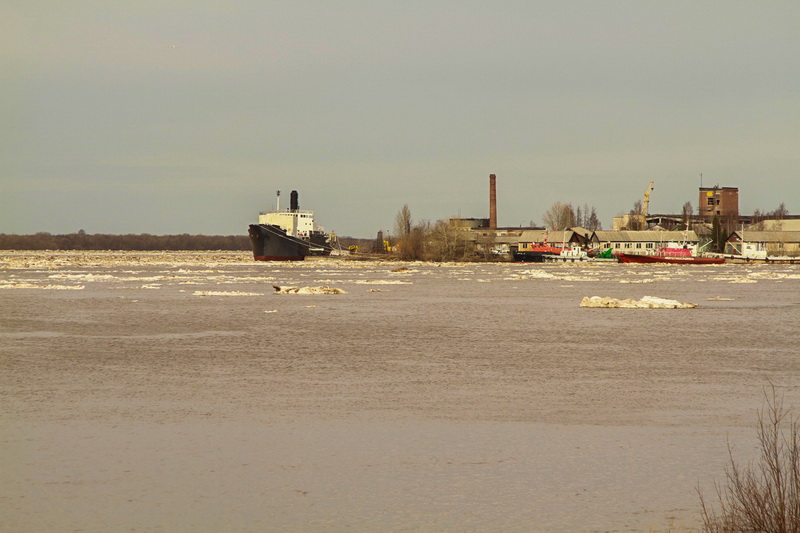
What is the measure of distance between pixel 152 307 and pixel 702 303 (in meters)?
20.3

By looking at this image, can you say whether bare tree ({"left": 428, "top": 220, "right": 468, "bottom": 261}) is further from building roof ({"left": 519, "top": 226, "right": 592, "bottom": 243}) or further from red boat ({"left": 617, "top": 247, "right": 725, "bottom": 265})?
building roof ({"left": 519, "top": 226, "right": 592, "bottom": 243})

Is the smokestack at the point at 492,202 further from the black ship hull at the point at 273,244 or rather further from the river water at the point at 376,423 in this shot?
the river water at the point at 376,423

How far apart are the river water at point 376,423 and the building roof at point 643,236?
113231 mm

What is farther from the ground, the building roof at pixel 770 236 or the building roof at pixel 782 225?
the building roof at pixel 782 225

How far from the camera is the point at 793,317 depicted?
29.4 m

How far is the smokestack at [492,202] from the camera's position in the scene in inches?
5743

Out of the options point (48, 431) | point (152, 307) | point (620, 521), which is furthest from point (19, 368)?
point (152, 307)

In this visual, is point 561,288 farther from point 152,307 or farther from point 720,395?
point 720,395

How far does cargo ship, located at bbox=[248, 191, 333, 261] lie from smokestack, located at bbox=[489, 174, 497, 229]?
2510 centimetres

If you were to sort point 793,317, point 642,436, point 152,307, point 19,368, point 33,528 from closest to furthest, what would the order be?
point 33,528 → point 642,436 → point 19,368 → point 793,317 → point 152,307

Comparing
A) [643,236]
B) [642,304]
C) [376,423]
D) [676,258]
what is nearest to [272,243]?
[676,258]

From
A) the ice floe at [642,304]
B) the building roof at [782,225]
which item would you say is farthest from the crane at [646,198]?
the ice floe at [642,304]

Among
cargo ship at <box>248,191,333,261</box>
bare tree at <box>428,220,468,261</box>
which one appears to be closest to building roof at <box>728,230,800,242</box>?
bare tree at <box>428,220,468,261</box>

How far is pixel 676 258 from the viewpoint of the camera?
359 ft
